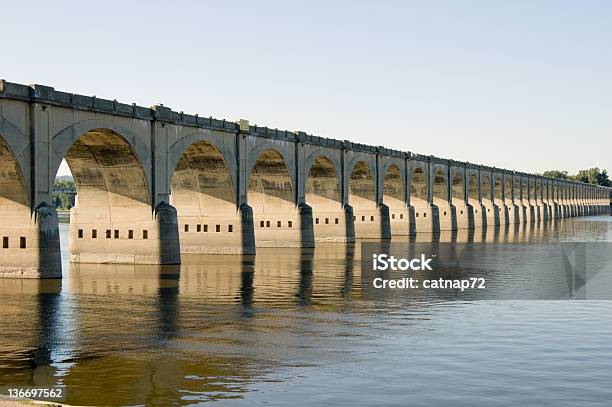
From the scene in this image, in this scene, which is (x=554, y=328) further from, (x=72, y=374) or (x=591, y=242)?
(x=591, y=242)

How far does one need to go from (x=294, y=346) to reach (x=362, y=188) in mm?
76678

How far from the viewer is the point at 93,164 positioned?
61.8 m

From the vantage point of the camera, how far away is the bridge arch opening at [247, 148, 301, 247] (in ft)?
271

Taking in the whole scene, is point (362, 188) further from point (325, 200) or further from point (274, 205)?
point (274, 205)

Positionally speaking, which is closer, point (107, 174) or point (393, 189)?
point (107, 174)

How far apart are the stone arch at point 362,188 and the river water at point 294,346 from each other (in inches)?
2206

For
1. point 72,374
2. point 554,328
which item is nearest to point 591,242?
point 554,328

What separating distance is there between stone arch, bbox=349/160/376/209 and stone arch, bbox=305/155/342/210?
908 cm

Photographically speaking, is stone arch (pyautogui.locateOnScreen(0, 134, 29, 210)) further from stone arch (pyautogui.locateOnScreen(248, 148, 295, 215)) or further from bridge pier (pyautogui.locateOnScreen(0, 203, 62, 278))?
stone arch (pyautogui.locateOnScreen(248, 148, 295, 215))

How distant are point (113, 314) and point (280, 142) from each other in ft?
149

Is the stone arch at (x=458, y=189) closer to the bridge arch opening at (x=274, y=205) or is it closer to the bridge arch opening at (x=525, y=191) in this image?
the bridge arch opening at (x=525, y=191)

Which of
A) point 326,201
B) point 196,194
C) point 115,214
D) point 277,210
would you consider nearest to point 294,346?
point 115,214

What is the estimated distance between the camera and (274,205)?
83688mm

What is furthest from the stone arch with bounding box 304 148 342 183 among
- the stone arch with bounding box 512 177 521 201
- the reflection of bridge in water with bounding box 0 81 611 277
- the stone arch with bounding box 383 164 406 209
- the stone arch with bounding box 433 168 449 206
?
the stone arch with bounding box 512 177 521 201
